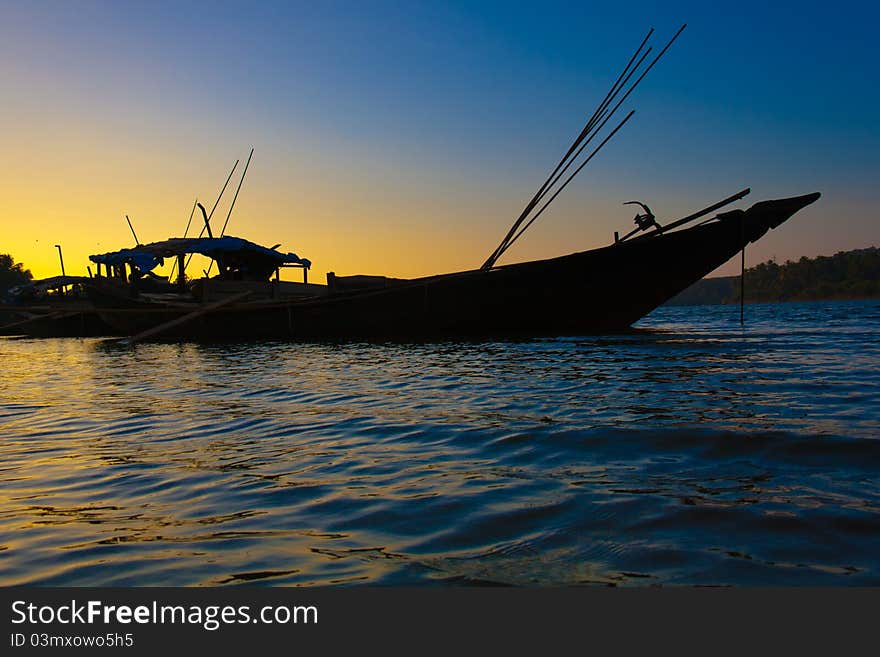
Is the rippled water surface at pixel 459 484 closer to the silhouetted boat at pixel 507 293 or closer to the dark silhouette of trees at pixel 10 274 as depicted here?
the silhouetted boat at pixel 507 293

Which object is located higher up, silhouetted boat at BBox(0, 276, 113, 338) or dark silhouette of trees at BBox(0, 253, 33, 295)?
dark silhouette of trees at BBox(0, 253, 33, 295)

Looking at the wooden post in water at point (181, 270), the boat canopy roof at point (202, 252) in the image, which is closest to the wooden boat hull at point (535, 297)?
the boat canopy roof at point (202, 252)

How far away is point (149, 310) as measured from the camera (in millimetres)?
21891

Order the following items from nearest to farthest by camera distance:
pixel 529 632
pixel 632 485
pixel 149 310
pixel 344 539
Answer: pixel 529 632 < pixel 344 539 < pixel 632 485 < pixel 149 310

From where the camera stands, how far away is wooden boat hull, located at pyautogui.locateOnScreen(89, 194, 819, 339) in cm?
1433

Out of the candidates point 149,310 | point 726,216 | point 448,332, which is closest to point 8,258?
point 149,310

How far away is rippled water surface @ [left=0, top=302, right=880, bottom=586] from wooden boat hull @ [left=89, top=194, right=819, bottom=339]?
705 centimetres

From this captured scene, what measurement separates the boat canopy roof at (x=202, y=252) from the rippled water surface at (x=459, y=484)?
1564cm

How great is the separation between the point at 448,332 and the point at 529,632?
15.6 m

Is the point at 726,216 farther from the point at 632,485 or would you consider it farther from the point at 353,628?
the point at 353,628

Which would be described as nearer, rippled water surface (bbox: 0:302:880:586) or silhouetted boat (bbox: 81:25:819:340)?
rippled water surface (bbox: 0:302:880:586)

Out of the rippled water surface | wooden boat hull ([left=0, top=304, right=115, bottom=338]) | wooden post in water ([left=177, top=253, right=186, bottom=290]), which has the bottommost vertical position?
the rippled water surface

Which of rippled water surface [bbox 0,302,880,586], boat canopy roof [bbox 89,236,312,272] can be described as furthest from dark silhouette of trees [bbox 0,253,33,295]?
rippled water surface [bbox 0,302,880,586]

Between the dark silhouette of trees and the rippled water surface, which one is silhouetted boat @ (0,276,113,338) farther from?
the dark silhouette of trees
